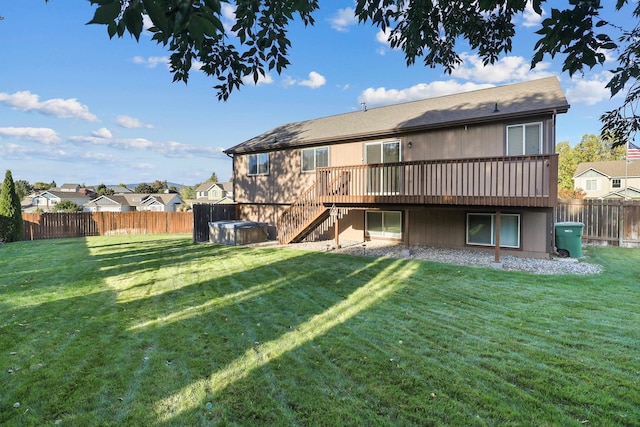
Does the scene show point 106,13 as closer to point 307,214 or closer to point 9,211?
point 307,214

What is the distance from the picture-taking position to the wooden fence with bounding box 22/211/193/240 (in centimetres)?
1711

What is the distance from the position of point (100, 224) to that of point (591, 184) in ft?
166

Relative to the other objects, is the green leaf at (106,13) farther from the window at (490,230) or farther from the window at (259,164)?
the window at (259,164)

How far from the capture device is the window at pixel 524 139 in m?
8.76

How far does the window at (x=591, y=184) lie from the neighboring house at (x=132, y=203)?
61.6 meters

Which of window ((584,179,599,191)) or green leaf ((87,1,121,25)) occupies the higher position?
window ((584,179,599,191))

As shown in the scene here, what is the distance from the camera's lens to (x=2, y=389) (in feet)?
9.25

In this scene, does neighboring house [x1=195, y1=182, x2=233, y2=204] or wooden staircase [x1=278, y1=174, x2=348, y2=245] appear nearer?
wooden staircase [x1=278, y1=174, x2=348, y2=245]

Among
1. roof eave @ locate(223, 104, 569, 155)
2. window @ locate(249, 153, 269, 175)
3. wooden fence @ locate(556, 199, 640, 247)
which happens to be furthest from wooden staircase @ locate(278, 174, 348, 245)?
wooden fence @ locate(556, 199, 640, 247)

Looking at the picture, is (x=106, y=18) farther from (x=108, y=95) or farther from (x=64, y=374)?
(x=108, y=95)

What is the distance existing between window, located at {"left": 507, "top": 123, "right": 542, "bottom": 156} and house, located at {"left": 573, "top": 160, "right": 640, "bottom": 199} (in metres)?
37.1

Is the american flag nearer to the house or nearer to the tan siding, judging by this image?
the tan siding

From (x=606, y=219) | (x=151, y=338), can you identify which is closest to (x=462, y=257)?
(x=606, y=219)

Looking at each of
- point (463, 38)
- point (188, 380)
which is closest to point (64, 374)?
point (188, 380)
